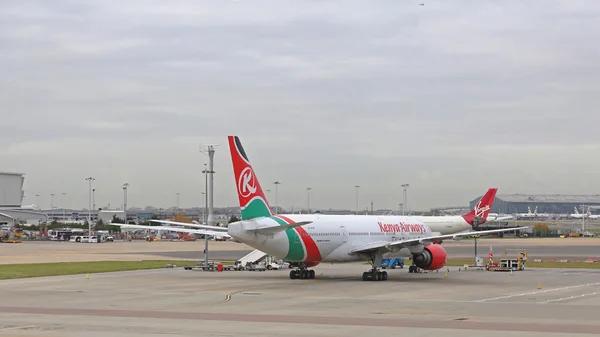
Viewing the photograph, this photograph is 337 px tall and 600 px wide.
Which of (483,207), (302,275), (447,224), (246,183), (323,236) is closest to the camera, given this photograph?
(246,183)

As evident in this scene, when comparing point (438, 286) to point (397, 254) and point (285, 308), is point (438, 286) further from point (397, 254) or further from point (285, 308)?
point (285, 308)

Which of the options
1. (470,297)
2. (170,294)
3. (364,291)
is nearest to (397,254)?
(364,291)

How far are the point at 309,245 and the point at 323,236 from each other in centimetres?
138

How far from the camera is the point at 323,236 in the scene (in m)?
50.2

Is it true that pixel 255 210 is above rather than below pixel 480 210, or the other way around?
below

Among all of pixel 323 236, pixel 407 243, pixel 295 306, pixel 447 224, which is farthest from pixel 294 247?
pixel 447 224

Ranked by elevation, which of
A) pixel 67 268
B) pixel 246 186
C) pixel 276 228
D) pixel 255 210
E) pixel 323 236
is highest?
pixel 246 186

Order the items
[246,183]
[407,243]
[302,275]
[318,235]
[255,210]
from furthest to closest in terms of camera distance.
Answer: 1. [302,275]
2. [407,243]
3. [318,235]
4. [246,183]
5. [255,210]

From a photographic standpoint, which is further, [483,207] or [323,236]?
[483,207]

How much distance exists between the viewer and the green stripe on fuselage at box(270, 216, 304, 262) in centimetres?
4791

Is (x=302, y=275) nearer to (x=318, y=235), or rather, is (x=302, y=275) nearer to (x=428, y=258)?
(x=318, y=235)

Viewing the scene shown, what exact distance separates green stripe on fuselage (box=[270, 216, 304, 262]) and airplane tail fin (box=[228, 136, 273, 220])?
1093mm

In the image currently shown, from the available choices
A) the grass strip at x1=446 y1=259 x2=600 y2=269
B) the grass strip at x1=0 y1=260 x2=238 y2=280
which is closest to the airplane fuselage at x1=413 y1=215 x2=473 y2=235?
the grass strip at x1=446 y1=259 x2=600 y2=269

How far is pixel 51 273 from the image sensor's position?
54406 mm
